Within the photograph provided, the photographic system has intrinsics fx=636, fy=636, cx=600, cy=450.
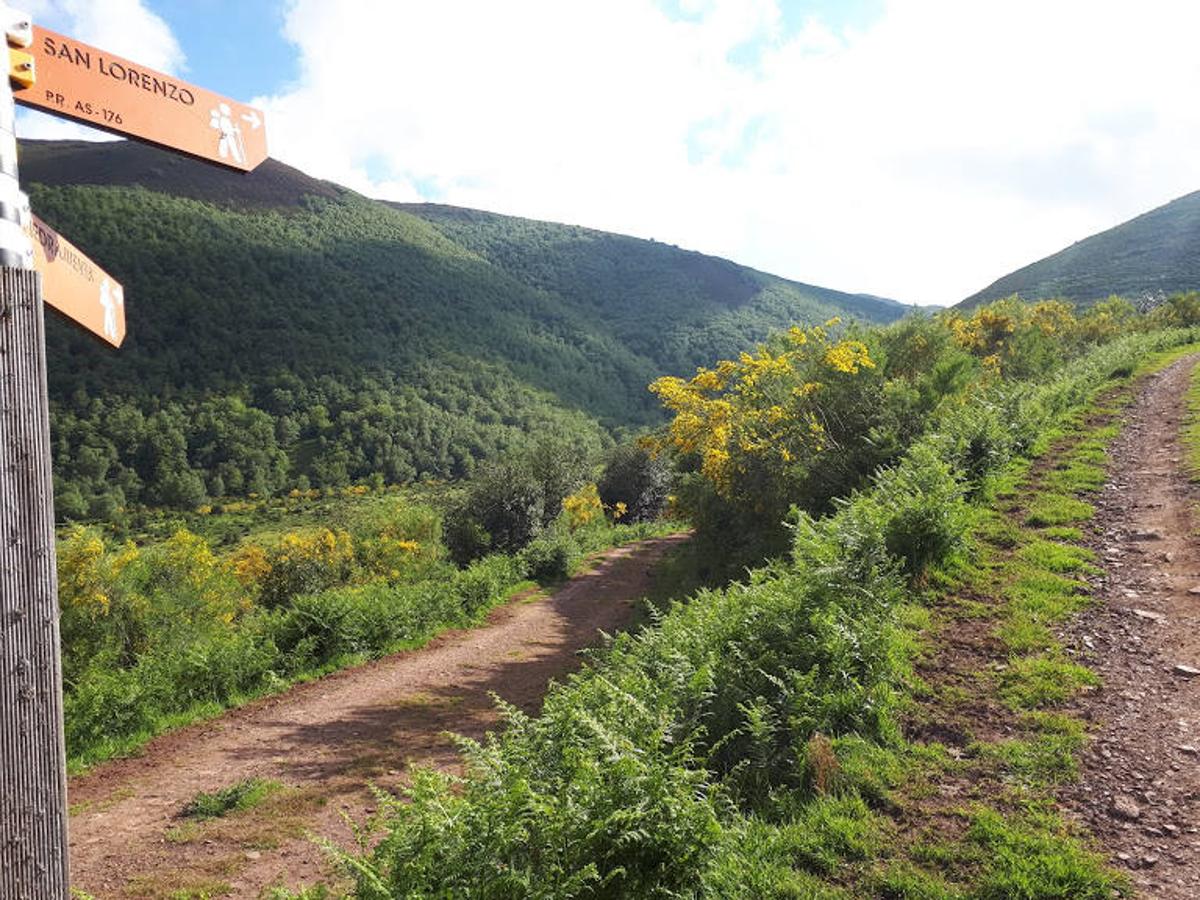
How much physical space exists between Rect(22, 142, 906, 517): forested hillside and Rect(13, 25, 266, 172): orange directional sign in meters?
91.8

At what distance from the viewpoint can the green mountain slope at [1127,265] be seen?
230 feet

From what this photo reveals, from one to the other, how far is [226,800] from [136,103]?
7.88 metres

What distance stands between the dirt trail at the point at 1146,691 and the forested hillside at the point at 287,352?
87.0 metres

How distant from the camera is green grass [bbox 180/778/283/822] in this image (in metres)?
7.20

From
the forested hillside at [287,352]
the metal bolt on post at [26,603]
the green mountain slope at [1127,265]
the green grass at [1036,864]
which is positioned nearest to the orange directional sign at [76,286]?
the metal bolt on post at [26,603]

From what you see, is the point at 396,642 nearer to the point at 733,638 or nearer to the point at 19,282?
the point at 733,638

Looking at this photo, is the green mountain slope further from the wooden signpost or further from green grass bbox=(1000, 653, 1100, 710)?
the wooden signpost

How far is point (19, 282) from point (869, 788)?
5052 millimetres

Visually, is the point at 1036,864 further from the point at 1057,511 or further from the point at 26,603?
the point at 1057,511

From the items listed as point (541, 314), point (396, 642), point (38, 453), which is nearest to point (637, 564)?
point (396, 642)

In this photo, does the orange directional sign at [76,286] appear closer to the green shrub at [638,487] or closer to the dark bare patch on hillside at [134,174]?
the green shrub at [638,487]

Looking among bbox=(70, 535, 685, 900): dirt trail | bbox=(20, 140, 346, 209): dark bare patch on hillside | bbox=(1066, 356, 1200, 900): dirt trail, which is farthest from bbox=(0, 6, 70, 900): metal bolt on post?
bbox=(20, 140, 346, 209): dark bare patch on hillside

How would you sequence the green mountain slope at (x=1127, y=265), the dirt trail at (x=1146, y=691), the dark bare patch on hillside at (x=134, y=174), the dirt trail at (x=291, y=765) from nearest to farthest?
1. the dirt trail at (x=1146, y=691)
2. the dirt trail at (x=291, y=765)
3. the green mountain slope at (x=1127, y=265)
4. the dark bare patch on hillside at (x=134, y=174)

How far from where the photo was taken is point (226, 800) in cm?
733
